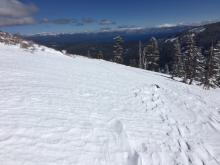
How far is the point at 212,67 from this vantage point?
38625 millimetres

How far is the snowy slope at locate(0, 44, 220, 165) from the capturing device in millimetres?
5855

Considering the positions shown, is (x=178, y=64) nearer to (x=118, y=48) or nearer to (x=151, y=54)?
(x=151, y=54)

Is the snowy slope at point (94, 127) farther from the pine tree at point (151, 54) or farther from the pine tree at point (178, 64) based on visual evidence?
the pine tree at point (151, 54)

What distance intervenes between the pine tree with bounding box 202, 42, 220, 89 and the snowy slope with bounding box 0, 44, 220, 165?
87.6ft

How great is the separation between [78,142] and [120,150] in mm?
1124

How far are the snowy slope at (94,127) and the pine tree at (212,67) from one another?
26694 millimetres

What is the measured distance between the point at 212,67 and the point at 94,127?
3533 centimetres

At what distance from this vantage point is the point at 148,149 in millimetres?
6895

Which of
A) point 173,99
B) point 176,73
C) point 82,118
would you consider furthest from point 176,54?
point 82,118

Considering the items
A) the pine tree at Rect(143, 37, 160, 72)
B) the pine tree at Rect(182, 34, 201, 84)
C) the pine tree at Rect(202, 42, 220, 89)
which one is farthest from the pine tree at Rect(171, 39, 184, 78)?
the pine tree at Rect(182, 34, 201, 84)

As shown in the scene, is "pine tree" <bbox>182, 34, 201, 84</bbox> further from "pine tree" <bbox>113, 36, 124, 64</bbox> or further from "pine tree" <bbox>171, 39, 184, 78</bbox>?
"pine tree" <bbox>113, 36, 124, 64</bbox>

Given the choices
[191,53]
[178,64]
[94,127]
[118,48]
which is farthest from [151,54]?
[94,127]

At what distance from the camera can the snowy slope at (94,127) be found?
586 centimetres

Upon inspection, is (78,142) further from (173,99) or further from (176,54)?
(176,54)
